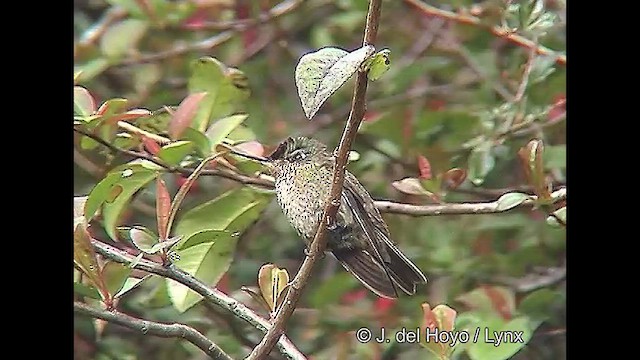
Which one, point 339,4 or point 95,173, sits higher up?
point 339,4

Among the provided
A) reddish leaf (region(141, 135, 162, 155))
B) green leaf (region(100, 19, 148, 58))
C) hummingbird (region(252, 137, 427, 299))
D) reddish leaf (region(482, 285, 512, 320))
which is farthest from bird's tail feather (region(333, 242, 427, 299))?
green leaf (region(100, 19, 148, 58))

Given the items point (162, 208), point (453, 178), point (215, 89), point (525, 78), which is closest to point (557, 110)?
point (525, 78)

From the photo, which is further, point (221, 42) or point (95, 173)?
point (221, 42)

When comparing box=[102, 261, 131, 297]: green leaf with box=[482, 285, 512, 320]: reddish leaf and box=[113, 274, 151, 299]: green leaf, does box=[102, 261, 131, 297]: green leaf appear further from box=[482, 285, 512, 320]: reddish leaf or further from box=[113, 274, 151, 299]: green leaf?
box=[482, 285, 512, 320]: reddish leaf

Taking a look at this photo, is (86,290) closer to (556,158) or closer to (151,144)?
(151,144)
